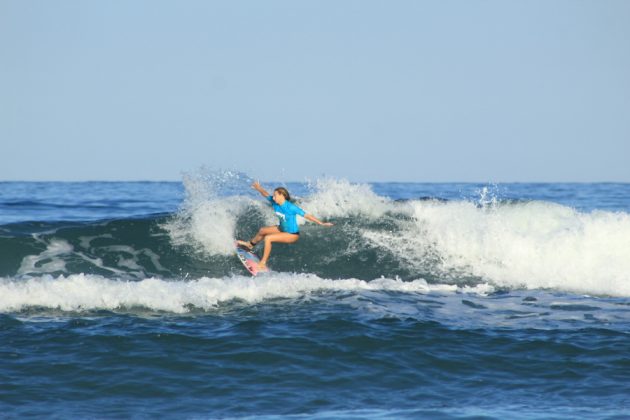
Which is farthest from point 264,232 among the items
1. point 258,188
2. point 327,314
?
point 327,314

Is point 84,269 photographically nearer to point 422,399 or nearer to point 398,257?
point 398,257

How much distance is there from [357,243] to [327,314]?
6534 millimetres

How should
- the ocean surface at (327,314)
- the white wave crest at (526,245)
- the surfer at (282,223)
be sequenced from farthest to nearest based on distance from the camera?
1. the white wave crest at (526,245)
2. the surfer at (282,223)
3. the ocean surface at (327,314)

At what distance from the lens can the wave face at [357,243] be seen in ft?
52.0

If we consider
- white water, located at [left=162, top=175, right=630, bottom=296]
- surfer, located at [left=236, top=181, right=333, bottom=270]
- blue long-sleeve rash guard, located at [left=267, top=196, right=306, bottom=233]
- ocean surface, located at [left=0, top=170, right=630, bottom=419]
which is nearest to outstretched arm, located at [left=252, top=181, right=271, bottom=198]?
surfer, located at [left=236, top=181, right=333, bottom=270]

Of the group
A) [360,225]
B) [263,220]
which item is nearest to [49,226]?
[263,220]

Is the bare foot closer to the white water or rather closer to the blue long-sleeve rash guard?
the white water

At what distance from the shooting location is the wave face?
15.8 metres

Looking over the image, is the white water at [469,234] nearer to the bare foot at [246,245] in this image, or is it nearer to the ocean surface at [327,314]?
the ocean surface at [327,314]

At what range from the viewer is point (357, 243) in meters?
17.7

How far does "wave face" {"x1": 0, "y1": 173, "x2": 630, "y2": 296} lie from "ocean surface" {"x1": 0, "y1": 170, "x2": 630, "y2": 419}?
54mm

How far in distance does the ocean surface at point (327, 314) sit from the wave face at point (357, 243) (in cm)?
5

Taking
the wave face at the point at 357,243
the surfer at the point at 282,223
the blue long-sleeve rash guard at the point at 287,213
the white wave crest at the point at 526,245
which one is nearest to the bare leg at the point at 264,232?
the surfer at the point at 282,223

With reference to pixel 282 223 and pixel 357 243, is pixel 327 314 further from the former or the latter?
pixel 357 243
